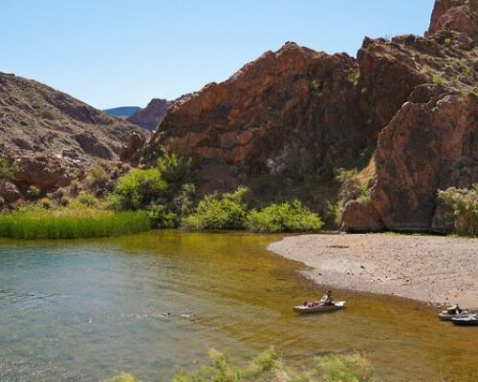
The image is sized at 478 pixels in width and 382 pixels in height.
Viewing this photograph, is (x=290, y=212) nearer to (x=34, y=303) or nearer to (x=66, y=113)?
(x=34, y=303)

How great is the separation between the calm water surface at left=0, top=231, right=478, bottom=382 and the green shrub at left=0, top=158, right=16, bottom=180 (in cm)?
3087

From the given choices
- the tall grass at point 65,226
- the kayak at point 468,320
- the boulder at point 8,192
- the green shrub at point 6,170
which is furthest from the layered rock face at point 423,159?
the green shrub at point 6,170

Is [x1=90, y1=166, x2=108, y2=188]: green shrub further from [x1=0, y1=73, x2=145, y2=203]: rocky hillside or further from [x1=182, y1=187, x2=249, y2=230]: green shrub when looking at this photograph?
[x1=182, y1=187, x2=249, y2=230]: green shrub

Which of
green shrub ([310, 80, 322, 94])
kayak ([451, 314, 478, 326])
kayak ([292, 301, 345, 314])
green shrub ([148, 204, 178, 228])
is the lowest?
kayak ([292, 301, 345, 314])

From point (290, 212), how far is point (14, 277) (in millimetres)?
25793

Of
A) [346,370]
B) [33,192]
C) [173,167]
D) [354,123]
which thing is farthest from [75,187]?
[346,370]

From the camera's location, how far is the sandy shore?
2111 centimetres

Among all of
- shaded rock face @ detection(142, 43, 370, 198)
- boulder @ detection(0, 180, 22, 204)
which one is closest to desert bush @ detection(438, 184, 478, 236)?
shaded rock face @ detection(142, 43, 370, 198)

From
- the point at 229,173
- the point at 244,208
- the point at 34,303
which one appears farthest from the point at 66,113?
the point at 34,303

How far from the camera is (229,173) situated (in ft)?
188

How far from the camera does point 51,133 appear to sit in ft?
311

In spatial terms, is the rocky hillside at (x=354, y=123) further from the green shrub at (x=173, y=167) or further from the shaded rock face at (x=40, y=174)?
the shaded rock face at (x=40, y=174)

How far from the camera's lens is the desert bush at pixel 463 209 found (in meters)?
34.9

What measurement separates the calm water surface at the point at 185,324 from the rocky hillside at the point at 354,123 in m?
17.2
